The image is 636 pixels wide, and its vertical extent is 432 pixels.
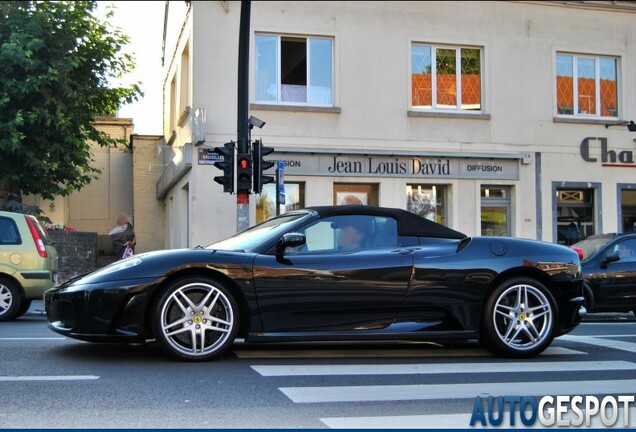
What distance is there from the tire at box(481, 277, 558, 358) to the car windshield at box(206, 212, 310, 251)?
1871 mm

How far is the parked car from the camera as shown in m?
12.5

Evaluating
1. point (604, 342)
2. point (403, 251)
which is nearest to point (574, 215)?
point (604, 342)

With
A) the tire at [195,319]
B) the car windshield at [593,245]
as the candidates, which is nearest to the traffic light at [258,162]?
the car windshield at [593,245]

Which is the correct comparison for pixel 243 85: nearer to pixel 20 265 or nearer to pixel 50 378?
pixel 20 265

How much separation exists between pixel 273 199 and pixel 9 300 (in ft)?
26.5

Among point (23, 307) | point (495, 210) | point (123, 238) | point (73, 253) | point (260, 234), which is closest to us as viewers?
point (260, 234)

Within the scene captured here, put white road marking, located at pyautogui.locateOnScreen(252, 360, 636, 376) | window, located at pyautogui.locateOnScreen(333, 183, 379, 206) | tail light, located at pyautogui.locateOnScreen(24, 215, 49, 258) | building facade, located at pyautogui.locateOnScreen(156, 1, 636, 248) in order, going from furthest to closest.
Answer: window, located at pyautogui.locateOnScreen(333, 183, 379, 206) → building facade, located at pyautogui.locateOnScreen(156, 1, 636, 248) → tail light, located at pyautogui.locateOnScreen(24, 215, 49, 258) → white road marking, located at pyautogui.locateOnScreen(252, 360, 636, 376)

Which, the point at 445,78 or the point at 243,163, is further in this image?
the point at 445,78

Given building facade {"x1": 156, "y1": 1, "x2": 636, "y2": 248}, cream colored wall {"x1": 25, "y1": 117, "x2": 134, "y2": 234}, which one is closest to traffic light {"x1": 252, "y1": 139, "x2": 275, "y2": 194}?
building facade {"x1": 156, "y1": 1, "x2": 636, "y2": 248}

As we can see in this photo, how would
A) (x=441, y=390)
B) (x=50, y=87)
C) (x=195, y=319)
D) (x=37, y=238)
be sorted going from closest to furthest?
(x=441, y=390) < (x=195, y=319) < (x=37, y=238) < (x=50, y=87)

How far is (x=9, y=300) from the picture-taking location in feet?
35.9

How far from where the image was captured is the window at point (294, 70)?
58.4 feet

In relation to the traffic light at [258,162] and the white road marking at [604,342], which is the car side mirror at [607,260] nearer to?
the white road marking at [604,342]

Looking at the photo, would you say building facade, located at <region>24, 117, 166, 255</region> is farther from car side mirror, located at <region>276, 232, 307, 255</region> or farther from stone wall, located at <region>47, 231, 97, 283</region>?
car side mirror, located at <region>276, 232, 307, 255</region>
